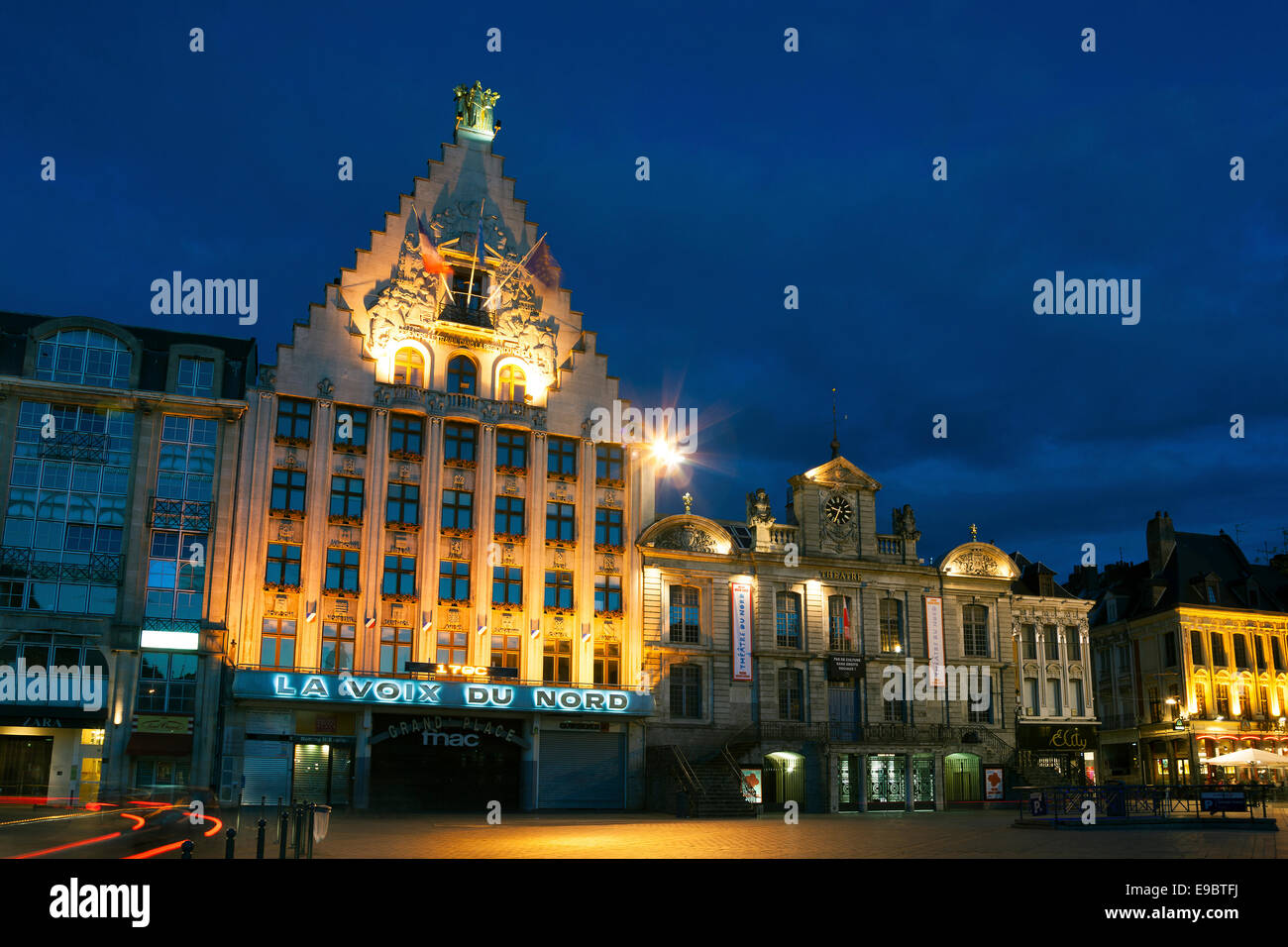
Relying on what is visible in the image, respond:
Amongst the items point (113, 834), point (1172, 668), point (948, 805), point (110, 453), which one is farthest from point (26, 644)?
point (1172, 668)

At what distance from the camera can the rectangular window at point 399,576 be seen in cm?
4722

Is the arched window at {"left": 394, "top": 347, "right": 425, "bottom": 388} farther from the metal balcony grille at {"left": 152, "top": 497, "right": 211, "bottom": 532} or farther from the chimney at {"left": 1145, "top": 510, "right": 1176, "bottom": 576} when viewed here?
the chimney at {"left": 1145, "top": 510, "right": 1176, "bottom": 576}

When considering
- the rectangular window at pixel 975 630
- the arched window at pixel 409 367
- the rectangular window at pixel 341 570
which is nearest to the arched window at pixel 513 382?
the arched window at pixel 409 367

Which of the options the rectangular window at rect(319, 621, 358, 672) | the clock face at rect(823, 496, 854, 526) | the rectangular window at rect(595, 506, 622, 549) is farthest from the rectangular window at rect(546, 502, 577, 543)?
the clock face at rect(823, 496, 854, 526)

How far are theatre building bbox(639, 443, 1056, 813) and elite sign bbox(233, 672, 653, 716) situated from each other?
3220 mm

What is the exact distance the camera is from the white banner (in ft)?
180

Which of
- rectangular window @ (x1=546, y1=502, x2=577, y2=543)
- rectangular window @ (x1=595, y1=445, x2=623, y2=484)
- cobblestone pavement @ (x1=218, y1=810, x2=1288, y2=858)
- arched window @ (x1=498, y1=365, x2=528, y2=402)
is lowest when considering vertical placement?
cobblestone pavement @ (x1=218, y1=810, x2=1288, y2=858)

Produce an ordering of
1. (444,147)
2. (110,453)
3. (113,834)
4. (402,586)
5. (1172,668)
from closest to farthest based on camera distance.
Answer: (113,834), (110,453), (402,586), (444,147), (1172,668)

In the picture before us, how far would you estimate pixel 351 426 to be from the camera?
157ft

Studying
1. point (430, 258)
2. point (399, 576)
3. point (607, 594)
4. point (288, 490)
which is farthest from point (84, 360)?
point (607, 594)

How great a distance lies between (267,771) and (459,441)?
623 inches

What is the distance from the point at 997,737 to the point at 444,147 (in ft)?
128

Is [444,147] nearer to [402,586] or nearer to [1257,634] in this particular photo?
[402,586]

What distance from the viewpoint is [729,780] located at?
45750mm
